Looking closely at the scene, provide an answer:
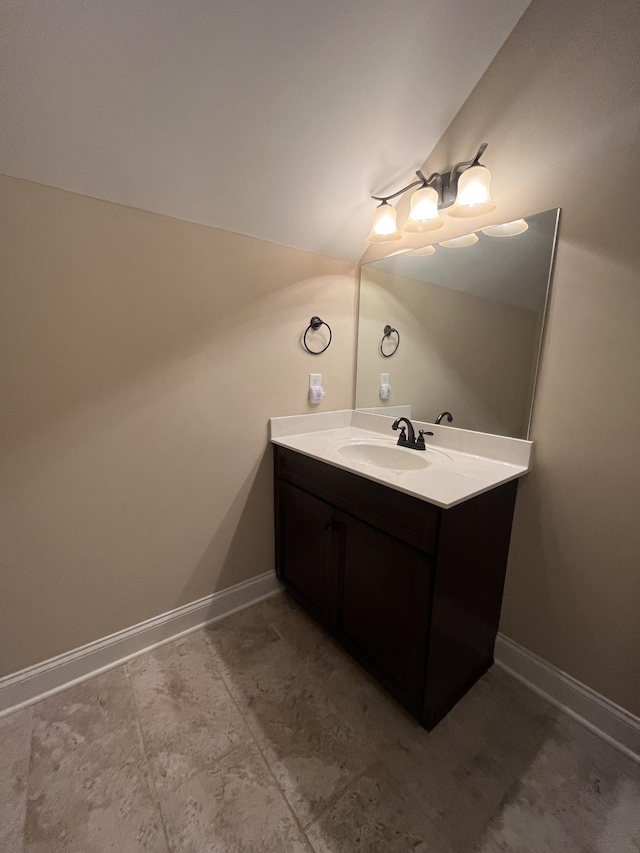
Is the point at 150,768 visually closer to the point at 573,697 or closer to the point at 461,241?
the point at 573,697

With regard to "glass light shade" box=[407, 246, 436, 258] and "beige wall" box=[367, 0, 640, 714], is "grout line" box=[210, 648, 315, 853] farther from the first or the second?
"glass light shade" box=[407, 246, 436, 258]

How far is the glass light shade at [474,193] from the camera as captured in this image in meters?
1.18

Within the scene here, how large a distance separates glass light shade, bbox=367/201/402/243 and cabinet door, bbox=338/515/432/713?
1.20 meters

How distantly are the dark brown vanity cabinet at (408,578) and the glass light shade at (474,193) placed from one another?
1.01 metres

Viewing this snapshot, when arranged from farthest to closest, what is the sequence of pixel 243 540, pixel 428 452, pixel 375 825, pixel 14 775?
pixel 243 540 < pixel 428 452 < pixel 14 775 < pixel 375 825

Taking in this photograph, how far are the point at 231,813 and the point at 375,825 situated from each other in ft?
1.32

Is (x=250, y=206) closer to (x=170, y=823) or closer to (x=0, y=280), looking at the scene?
(x=0, y=280)

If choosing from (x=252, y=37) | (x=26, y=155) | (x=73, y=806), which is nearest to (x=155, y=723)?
(x=73, y=806)

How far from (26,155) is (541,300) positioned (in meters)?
1.70

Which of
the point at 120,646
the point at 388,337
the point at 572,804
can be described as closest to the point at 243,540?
the point at 120,646

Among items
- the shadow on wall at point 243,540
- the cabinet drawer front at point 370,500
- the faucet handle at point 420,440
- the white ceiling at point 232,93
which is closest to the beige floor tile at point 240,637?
the shadow on wall at point 243,540

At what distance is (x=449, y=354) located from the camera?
157cm

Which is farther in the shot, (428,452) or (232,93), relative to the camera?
(428,452)

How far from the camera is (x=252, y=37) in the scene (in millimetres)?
932
